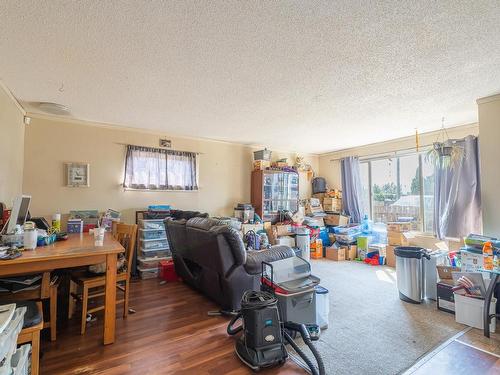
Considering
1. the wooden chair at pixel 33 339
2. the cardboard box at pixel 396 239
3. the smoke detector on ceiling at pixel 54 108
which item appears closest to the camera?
the wooden chair at pixel 33 339

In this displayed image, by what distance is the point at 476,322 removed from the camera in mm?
2412

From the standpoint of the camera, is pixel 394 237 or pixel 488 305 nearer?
pixel 488 305

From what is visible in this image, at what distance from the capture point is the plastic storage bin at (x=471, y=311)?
7.86 ft

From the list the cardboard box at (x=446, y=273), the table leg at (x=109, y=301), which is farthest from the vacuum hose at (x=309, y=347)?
the cardboard box at (x=446, y=273)

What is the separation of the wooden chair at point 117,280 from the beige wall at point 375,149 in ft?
15.9

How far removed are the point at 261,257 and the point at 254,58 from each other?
6.29ft

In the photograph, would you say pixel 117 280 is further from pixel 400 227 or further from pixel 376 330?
pixel 400 227

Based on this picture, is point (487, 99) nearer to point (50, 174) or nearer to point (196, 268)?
point (196, 268)

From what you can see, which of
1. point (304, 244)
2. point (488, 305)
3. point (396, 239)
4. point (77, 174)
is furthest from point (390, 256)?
point (77, 174)

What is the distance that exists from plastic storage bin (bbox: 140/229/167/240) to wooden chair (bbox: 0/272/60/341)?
172 centimetres

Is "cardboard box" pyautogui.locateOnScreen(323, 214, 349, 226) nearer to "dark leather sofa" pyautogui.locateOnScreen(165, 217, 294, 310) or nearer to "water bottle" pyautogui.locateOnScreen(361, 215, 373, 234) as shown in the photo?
"water bottle" pyautogui.locateOnScreen(361, 215, 373, 234)

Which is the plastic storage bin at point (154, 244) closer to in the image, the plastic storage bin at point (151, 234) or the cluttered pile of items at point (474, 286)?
the plastic storage bin at point (151, 234)

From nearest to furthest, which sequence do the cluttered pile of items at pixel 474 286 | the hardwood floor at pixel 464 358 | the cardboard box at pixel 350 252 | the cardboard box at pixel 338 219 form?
the hardwood floor at pixel 464 358, the cluttered pile of items at pixel 474 286, the cardboard box at pixel 350 252, the cardboard box at pixel 338 219

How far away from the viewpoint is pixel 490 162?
2.87 meters
